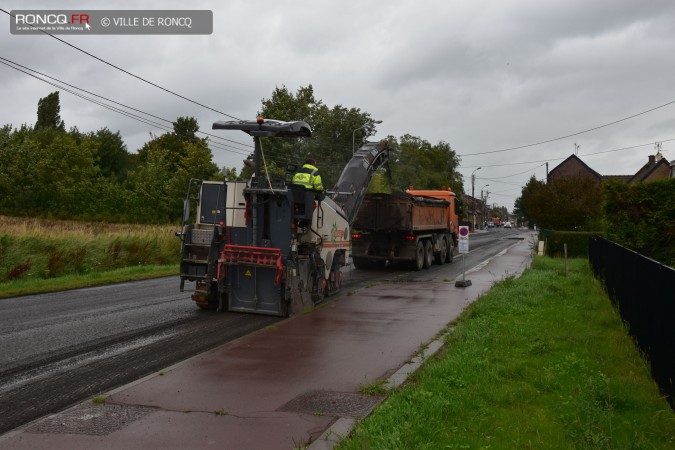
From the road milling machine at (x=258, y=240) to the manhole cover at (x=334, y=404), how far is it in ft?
14.6

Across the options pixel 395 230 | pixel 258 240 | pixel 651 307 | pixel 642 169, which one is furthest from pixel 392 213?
pixel 642 169

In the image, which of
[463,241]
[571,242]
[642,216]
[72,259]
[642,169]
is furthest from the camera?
[642,169]

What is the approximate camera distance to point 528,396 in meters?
5.80

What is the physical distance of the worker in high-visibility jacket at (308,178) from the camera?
11.2 m

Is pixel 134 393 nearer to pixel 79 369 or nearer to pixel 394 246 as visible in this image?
pixel 79 369

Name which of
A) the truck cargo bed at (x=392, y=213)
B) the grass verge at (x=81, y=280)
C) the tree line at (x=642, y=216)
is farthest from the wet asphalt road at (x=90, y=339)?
the tree line at (x=642, y=216)

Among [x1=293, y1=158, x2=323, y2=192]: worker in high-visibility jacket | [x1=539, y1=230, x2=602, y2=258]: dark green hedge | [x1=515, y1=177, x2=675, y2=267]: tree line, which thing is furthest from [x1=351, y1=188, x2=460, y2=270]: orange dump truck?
[x1=293, y1=158, x2=323, y2=192]: worker in high-visibility jacket

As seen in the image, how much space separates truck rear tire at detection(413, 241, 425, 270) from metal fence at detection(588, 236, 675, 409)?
9.87m

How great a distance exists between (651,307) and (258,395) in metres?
4.35

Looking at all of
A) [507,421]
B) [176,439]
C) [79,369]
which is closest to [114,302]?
[79,369]

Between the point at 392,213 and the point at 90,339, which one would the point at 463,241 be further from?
the point at 90,339

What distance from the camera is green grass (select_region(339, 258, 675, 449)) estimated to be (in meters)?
4.66

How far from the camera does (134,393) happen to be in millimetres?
6117

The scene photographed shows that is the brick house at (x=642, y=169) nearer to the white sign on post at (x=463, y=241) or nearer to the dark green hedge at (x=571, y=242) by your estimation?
the dark green hedge at (x=571, y=242)
